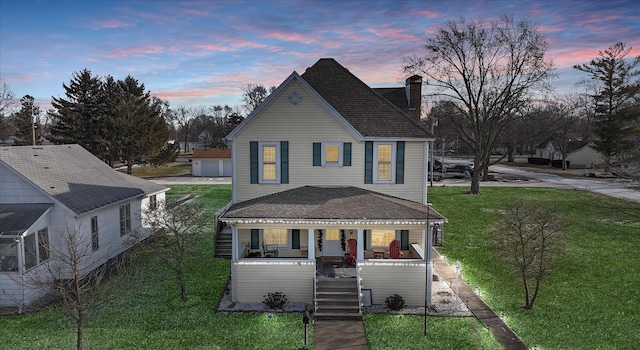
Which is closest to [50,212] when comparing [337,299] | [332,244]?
[332,244]

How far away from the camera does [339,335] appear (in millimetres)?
13445

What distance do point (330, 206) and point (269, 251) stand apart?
409 centimetres

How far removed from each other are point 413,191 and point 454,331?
24.0 feet

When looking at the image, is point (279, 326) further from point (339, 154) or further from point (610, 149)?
point (610, 149)

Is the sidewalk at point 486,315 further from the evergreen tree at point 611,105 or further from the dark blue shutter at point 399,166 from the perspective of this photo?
the evergreen tree at point 611,105

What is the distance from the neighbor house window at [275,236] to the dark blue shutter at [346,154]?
4498mm

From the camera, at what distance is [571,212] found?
33.2m

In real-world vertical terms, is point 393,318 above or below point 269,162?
below

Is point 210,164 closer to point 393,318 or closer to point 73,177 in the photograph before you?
point 73,177

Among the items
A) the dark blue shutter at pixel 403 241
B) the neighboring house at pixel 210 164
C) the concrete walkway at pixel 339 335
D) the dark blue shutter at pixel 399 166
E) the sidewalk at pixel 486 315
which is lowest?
the concrete walkway at pixel 339 335

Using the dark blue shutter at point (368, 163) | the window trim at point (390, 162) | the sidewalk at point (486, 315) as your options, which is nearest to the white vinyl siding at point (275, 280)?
the dark blue shutter at point (368, 163)

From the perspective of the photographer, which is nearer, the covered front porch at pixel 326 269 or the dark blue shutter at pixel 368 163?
the covered front porch at pixel 326 269

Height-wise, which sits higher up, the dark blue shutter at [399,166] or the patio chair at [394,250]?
the dark blue shutter at [399,166]

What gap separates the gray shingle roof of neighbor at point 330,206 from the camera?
15.8m
